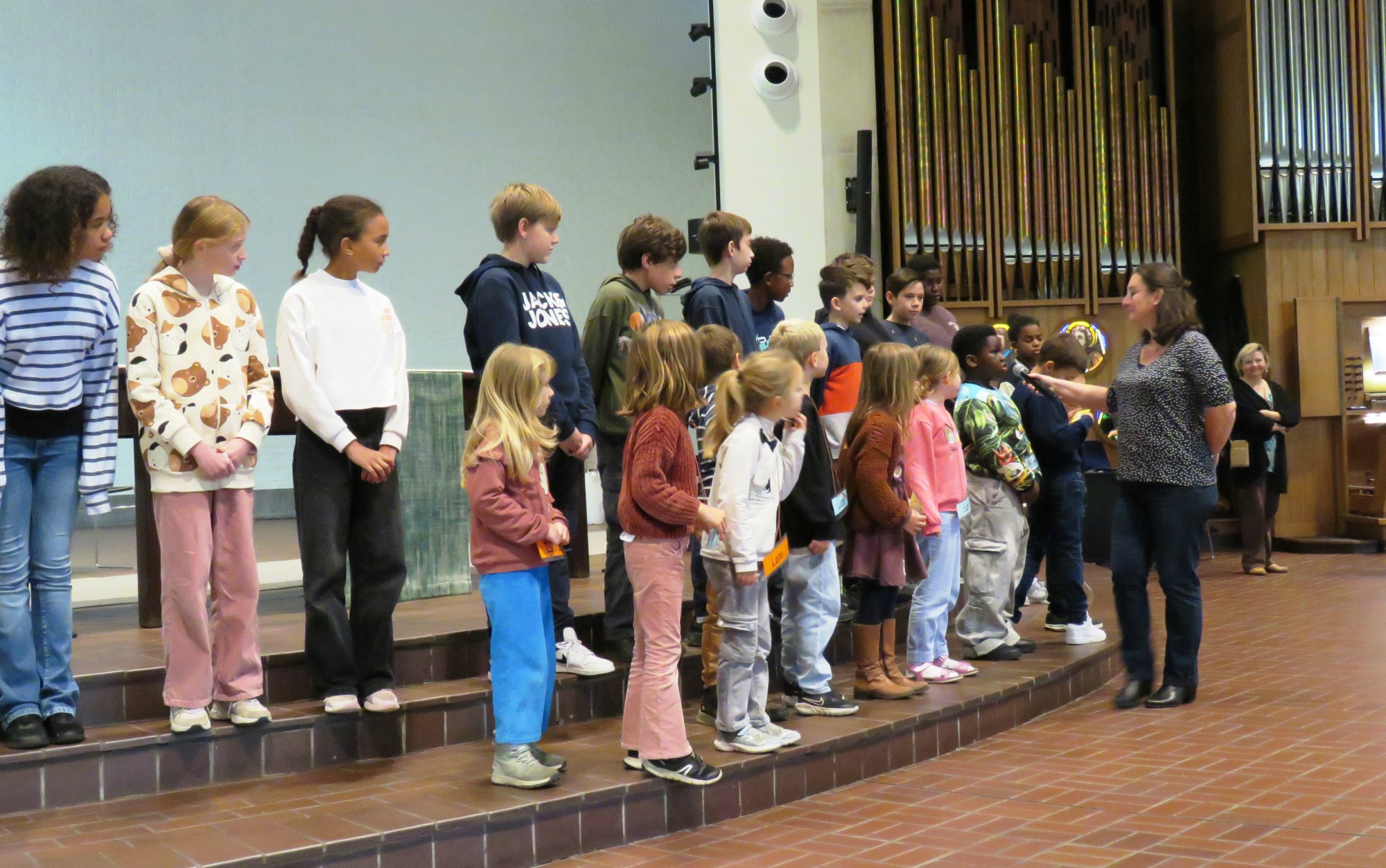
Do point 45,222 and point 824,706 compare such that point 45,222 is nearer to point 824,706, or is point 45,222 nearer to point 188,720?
point 188,720

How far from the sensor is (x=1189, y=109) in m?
10.6

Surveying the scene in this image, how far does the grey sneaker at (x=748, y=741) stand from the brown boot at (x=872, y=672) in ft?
2.47

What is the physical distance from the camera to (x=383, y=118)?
1016 cm

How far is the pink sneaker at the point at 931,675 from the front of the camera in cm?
450

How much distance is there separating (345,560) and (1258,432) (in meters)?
6.80

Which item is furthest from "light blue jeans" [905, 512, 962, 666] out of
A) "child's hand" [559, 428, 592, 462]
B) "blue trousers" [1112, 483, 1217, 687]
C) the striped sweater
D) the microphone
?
the striped sweater

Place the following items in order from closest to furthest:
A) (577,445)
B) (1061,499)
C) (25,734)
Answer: (25,734) → (577,445) → (1061,499)

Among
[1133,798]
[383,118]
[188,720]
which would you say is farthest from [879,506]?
[383,118]

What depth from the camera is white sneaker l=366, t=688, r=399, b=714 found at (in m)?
3.54

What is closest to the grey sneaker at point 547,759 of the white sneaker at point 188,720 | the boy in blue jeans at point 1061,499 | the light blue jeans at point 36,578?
the white sneaker at point 188,720

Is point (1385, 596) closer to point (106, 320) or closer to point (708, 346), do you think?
point (708, 346)

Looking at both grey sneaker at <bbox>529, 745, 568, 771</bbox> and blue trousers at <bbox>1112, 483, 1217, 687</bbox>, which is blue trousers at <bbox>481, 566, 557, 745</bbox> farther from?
blue trousers at <bbox>1112, 483, 1217, 687</bbox>

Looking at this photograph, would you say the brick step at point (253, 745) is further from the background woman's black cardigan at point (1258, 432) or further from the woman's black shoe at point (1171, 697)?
the background woman's black cardigan at point (1258, 432)

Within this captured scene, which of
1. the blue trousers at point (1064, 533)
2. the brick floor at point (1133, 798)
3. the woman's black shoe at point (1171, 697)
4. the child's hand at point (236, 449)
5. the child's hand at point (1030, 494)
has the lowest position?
the brick floor at point (1133, 798)
